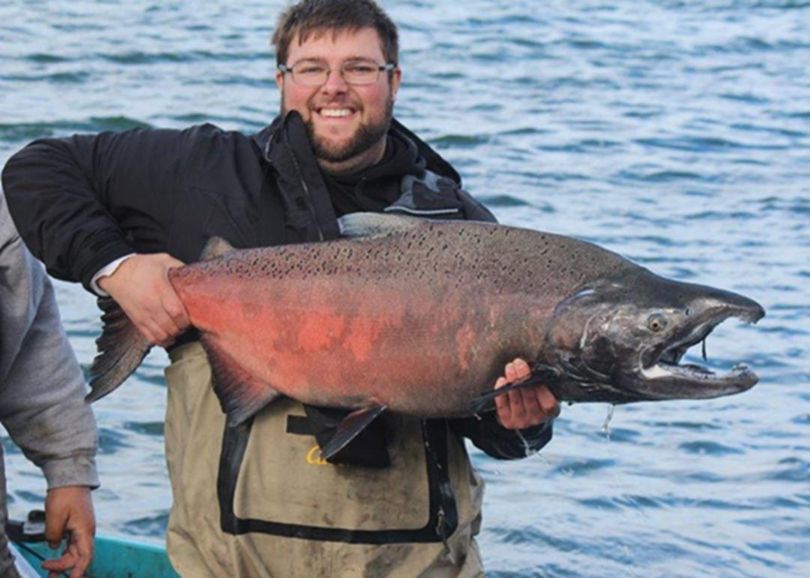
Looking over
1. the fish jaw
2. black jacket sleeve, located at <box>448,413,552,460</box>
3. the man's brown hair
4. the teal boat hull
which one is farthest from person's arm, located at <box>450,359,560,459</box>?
the teal boat hull

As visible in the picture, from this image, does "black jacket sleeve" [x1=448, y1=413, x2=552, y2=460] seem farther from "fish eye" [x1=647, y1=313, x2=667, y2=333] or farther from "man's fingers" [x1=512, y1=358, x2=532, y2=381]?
"fish eye" [x1=647, y1=313, x2=667, y2=333]

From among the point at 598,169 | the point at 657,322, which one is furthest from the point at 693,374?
the point at 598,169

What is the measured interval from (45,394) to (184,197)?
0.63 m

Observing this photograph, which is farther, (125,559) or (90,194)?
(125,559)

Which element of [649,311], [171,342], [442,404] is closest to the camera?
[649,311]

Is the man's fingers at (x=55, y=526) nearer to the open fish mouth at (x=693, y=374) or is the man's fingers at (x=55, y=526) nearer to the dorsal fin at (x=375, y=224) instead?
the dorsal fin at (x=375, y=224)

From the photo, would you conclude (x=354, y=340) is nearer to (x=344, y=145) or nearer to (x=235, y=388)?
(x=235, y=388)

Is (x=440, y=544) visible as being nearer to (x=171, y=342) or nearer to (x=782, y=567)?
(x=171, y=342)

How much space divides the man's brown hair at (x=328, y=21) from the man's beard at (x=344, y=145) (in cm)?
22

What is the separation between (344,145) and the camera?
448cm

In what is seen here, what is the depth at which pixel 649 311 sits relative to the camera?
3.73 metres

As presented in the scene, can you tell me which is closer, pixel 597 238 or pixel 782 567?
pixel 782 567

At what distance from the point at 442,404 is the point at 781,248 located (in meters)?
8.16

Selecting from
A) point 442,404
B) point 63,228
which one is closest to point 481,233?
point 442,404
